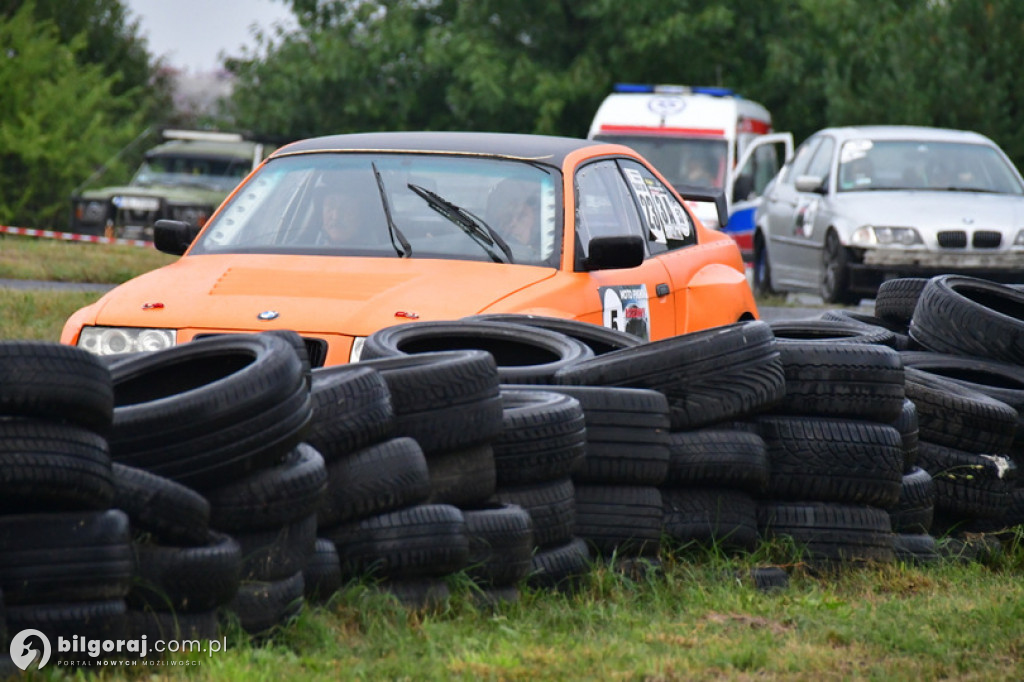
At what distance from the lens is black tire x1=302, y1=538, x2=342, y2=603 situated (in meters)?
4.41

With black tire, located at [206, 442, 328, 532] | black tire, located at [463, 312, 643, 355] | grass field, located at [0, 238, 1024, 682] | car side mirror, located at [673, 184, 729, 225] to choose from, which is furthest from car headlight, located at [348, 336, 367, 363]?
car side mirror, located at [673, 184, 729, 225]

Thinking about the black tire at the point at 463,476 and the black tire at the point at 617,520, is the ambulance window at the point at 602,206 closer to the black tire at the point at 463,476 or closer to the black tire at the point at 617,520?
the black tire at the point at 617,520

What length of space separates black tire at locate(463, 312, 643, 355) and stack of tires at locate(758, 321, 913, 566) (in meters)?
0.88

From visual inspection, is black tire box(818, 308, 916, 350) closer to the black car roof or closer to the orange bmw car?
the orange bmw car

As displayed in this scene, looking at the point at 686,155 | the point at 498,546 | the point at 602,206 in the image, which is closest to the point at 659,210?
the point at 602,206

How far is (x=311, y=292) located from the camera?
6.82 m

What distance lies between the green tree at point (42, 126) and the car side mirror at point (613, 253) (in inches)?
1019

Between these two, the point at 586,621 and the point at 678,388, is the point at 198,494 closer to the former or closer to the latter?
the point at 586,621

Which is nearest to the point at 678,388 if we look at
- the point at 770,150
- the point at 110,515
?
the point at 110,515

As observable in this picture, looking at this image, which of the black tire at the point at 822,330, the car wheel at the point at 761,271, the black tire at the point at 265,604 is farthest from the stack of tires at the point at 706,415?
the car wheel at the point at 761,271

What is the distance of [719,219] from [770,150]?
15482 millimetres

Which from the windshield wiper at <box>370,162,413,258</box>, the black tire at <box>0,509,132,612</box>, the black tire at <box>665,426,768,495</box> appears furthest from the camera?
the windshield wiper at <box>370,162,413,258</box>

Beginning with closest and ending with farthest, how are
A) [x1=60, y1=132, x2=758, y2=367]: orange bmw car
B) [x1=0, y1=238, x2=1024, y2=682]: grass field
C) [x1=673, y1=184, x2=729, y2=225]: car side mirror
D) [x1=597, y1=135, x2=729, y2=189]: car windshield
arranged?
1. [x1=0, y1=238, x2=1024, y2=682]: grass field
2. [x1=60, y1=132, x2=758, y2=367]: orange bmw car
3. [x1=673, y1=184, x2=729, y2=225]: car side mirror
4. [x1=597, y1=135, x2=729, y2=189]: car windshield

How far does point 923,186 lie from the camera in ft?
53.8
